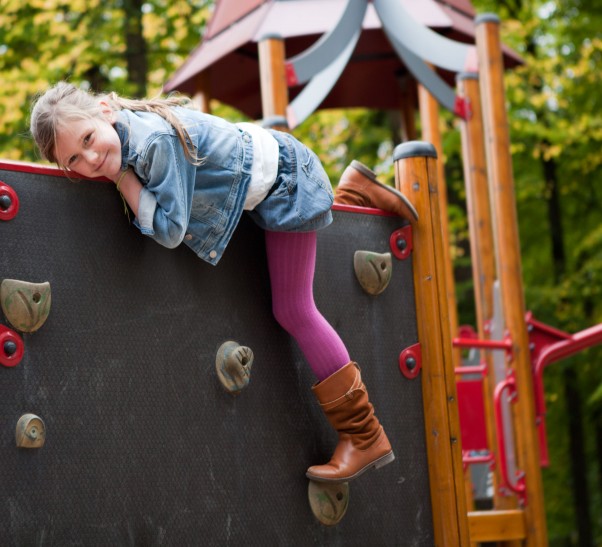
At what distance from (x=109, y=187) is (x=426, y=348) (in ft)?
4.23

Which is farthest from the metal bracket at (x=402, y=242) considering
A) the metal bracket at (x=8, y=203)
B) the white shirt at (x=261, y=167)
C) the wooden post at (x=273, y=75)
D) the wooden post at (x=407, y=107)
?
the wooden post at (x=407, y=107)

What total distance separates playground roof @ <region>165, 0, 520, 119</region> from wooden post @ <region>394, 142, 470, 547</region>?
2826 millimetres

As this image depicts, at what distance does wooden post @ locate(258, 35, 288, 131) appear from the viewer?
4926mm

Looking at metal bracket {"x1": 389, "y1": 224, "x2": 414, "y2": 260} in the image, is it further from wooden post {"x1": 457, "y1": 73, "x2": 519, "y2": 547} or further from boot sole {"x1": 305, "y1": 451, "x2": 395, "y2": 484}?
wooden post {"x1": 457, "y1": 73, "x2": 519, "y2": 547}

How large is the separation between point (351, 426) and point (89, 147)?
1150 millimetres

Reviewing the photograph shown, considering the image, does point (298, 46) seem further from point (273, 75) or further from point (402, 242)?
point (402, 242)

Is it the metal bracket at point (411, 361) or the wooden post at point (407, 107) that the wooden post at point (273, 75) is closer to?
the metal bracket at point (411, 361)

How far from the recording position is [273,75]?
494 cm

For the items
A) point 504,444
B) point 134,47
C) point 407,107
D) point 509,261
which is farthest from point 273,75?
point 134,47

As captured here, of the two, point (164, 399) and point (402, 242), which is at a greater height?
point (402, 242)

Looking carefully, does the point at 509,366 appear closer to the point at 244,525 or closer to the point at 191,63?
the point at 244,525

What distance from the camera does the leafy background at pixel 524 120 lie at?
960cm

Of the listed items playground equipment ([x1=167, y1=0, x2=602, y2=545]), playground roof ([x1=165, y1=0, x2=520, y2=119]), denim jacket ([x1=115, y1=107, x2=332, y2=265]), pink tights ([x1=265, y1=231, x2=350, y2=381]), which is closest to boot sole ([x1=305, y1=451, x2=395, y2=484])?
pink tights ([x1=265, y1=231, x2=350, y2=381])

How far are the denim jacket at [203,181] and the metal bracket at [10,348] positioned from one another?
43 cm
